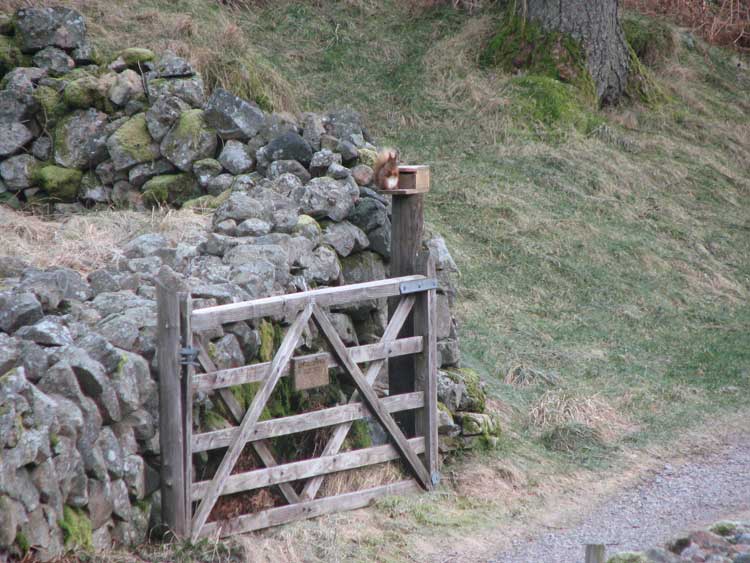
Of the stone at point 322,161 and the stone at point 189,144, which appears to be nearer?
the stone at point 322,161

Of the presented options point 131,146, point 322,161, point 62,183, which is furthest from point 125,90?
point 322,161

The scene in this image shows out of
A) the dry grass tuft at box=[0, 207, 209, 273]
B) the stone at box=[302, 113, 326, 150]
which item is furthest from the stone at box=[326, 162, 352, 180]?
the dry grass tuft at box=[0, 207, 209, 273]

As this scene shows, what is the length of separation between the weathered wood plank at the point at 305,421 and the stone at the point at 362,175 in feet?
6.78

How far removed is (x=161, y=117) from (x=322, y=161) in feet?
5.66

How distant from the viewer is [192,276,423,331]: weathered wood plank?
19.9 feet

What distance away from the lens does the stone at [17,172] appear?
31.6 feet

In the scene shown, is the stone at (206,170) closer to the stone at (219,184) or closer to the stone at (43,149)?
the stone at (219,184)

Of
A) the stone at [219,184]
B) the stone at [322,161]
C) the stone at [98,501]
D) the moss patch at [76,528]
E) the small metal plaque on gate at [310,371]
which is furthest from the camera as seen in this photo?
the stone at [219,184]

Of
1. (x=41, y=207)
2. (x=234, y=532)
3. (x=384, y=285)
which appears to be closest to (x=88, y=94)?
(x=41, y=207)

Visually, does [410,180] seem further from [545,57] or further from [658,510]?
[545,57]

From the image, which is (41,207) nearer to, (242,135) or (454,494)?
(242,135)

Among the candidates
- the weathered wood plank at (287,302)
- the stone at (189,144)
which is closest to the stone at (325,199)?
the weathered wood plank at (287,302)

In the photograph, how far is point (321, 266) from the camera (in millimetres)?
7590

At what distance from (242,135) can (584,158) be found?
6.26 metres
